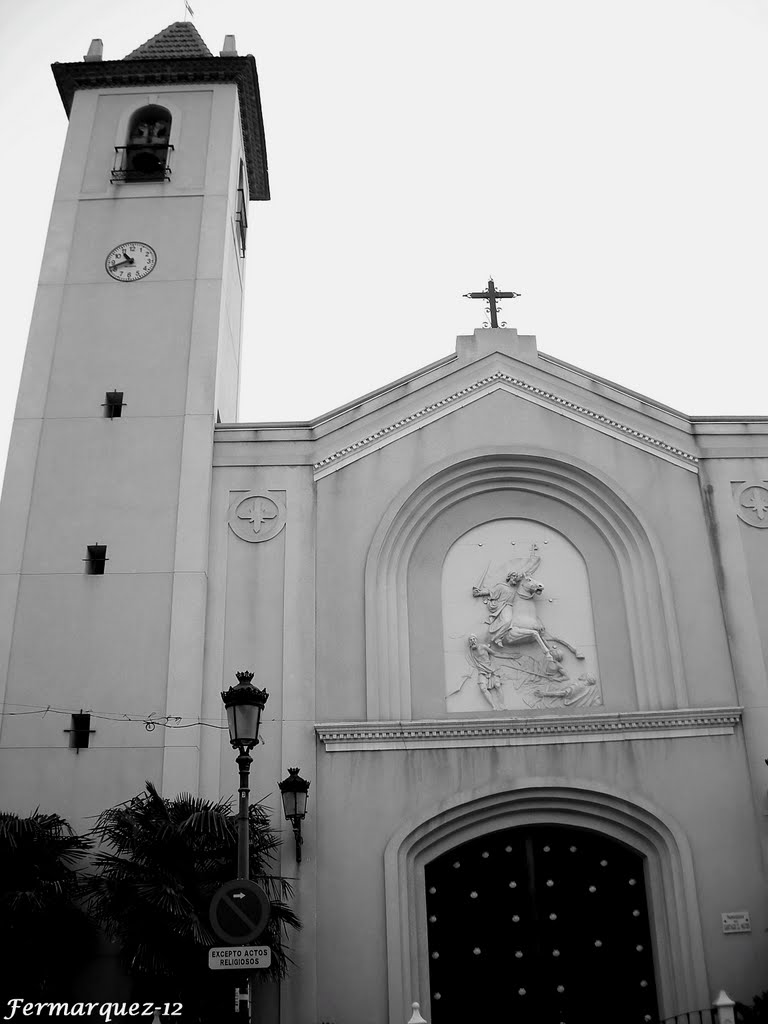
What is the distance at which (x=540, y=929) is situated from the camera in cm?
1539

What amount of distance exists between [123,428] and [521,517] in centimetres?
722

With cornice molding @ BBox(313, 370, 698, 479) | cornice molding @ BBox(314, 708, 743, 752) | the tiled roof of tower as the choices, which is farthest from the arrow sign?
the tiled roof of tower

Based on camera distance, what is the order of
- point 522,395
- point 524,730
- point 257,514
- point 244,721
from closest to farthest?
point 244,721 → point 524,730 → point 257,514 → point 522,395

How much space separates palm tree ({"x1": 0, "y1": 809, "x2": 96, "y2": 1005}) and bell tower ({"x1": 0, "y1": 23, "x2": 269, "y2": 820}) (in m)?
1.55

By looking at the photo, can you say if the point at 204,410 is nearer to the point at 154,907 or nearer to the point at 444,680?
the point at 444,680

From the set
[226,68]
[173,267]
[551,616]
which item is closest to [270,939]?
[551,616]

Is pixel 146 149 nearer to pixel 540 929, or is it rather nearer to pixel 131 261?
pixel 131 261

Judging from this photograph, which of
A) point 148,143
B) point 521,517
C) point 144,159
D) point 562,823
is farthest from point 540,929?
point 148,143

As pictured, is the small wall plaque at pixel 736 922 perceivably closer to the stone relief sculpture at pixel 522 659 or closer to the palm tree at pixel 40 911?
the stone relief sculpture at pixel 522 659

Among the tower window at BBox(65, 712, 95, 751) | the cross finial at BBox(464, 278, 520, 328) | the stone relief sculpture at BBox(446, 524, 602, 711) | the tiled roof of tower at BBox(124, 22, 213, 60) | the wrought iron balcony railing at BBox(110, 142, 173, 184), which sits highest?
the tiled roof of tower at BBox(124, 22, 213, 60)

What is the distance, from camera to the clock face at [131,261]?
19.8 meters

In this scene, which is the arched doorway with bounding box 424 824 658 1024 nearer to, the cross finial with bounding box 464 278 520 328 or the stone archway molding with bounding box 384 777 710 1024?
the stone archway molding with bounding box 384 777 710 1024

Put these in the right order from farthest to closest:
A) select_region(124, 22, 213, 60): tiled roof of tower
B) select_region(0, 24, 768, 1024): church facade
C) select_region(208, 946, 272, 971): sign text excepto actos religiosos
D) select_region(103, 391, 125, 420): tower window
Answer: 1. select_region(124, 22, 213, 60): tiled roof of tower
2. select_region(103, 391, 125, 420): tower window
3. select_region(0, 24, 768, 1024): church facade
4. select_region(208, 946, 272, 971): sign text excepto actos religiosos

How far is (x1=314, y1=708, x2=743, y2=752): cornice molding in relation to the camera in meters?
15.9
